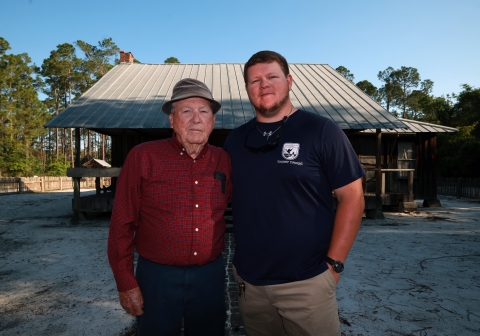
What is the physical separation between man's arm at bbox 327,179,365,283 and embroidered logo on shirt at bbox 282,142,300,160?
0.36m

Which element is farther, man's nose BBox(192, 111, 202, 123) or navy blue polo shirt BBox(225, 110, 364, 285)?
man's nose BBox(192, 111, 202, 123)

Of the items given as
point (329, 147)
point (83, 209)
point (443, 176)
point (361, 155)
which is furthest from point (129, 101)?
point (443, 176)

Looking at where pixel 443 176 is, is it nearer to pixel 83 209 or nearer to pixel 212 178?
pixel 83 209

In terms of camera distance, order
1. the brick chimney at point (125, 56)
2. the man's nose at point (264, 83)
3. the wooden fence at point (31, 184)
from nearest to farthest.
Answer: the man's nose at point (264, 83) < the brick chimney at point (125, 56) < the wooden fence at point (31, 184)

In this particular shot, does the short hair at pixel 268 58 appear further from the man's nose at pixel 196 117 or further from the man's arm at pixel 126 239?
the man's arm at pixel 126 239

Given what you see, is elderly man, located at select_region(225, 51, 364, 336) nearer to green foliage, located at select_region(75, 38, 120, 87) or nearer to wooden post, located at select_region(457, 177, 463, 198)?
wooden post, located at select_region(457, 177, 463, 198)

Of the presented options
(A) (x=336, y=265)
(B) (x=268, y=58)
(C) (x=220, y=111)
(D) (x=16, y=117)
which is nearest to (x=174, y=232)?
(A) (x=336, y=265)

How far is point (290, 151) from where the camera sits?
→ 6.18 ft

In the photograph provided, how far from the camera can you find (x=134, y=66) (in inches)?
598

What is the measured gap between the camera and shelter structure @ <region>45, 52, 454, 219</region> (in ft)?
30.7

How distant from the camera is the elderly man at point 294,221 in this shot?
5.97 feet

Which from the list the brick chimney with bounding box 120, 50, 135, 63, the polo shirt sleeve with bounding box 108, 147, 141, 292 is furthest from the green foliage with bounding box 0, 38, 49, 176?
the polo shirt sleeve with bounding box 108, 147, 141, 292

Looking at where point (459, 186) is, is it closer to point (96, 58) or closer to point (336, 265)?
point (336, 265)

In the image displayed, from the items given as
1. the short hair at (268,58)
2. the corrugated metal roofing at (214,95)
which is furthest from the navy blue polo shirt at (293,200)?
the corrugated metal roofing at (214,95)
